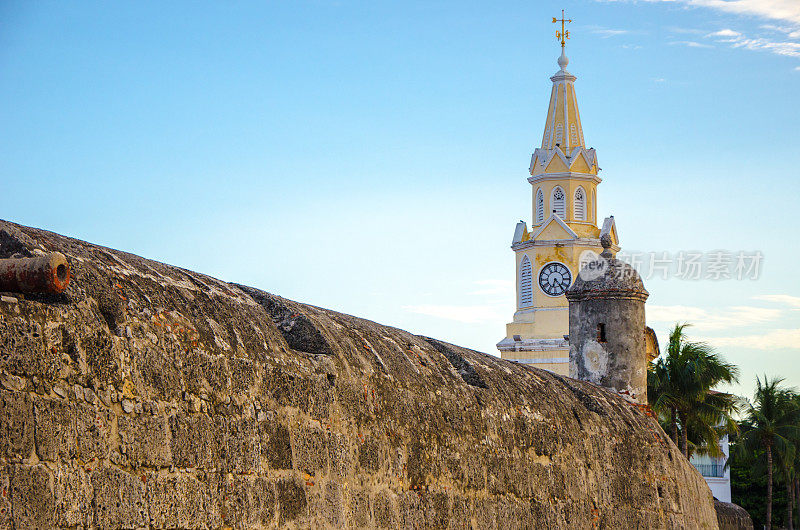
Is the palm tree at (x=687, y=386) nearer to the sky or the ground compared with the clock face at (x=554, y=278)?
nearer to the ground

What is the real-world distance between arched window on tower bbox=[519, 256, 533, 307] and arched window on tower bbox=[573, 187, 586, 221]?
3174 millimetres

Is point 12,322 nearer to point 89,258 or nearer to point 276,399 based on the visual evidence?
point 89,258

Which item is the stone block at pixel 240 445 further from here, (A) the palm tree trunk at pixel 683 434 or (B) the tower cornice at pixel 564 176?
(B) the tower cornice at pixel 564 176

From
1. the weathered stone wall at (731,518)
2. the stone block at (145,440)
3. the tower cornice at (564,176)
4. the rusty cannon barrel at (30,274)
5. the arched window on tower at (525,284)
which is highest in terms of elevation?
the tower cornice at (564,176)

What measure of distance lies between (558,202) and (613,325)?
4069 centimetres

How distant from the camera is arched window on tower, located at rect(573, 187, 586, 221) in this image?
52000mm

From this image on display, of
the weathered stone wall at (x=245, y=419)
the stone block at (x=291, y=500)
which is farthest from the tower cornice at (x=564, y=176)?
the stone block at (x=291, y=500)

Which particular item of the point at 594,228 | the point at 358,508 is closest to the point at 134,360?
the point at 358,508

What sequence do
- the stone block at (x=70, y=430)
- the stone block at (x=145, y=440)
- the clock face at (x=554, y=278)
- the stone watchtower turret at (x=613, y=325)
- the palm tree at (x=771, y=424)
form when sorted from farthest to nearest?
the clock face at (x=554, y=278)
the palm tree at (x=771, y=424)
the stone watchtower turret at (x=613, y=325)
the stone block at (x=145, y=440)
the stone block at (x=70, y=430)

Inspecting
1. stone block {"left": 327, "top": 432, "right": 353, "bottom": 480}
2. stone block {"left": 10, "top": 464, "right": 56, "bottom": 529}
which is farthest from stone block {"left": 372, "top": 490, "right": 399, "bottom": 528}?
stone block {"left": 10, "top": 464, "right": 56, "bottom": 529}

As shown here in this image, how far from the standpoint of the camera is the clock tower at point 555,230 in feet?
163

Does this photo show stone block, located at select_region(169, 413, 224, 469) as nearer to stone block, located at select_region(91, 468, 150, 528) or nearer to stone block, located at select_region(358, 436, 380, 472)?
stone block, located at select_region(91, 468, 150, 528)

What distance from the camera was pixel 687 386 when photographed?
29969 mm
